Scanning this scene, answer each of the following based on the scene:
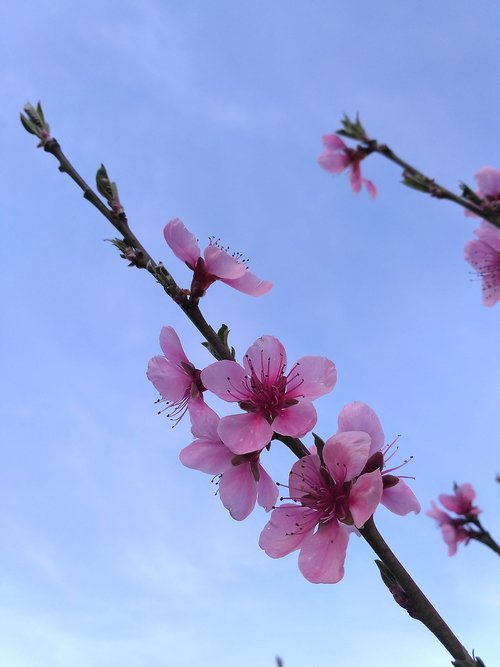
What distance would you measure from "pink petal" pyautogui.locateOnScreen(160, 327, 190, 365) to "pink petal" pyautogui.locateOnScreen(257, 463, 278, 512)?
1.62 feet

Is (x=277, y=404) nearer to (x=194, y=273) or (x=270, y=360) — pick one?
(x=270, y=360)

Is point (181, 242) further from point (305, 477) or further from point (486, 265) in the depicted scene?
point (486, 265)

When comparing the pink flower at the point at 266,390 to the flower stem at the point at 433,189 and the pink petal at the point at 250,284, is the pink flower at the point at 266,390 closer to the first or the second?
the pink petal at the point at 250,284

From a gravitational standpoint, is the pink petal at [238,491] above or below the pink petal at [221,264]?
below

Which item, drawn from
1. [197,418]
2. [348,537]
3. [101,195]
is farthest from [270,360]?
[101,195]

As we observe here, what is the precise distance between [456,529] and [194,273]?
531 cm

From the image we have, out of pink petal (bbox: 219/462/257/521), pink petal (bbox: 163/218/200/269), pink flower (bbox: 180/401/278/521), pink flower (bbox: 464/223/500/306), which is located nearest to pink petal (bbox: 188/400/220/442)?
pink flower (bbox: 180/401/278/521)

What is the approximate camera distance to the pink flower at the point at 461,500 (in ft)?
21.9

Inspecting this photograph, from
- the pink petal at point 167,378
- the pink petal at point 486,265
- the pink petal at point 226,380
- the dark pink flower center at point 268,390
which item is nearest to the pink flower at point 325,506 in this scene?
the dark pink flower center at point 268,390

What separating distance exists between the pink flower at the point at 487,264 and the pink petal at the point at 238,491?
2.61 m

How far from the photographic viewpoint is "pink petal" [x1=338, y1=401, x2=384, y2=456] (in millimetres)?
1961

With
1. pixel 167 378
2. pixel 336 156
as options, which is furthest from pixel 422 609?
pixel 336 156

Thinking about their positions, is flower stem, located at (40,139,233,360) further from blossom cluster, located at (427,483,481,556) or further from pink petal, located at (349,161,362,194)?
blossom cluster, located at (427,483,481,556)

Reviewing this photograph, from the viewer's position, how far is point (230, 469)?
2090mm
